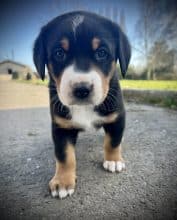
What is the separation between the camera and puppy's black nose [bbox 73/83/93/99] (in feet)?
3.01

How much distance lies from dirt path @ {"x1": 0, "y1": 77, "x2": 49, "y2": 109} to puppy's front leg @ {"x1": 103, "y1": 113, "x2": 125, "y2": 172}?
291mm

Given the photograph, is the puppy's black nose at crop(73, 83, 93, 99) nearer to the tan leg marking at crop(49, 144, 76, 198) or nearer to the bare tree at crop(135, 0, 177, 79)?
the bare tree at crop(135, 0, 177, 79)

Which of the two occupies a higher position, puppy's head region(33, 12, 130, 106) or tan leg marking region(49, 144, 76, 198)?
puppy's head region(33, 12, 130, 106)

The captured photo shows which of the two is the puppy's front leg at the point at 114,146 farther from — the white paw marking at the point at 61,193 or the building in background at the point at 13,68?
the building in background at the point at 13,68

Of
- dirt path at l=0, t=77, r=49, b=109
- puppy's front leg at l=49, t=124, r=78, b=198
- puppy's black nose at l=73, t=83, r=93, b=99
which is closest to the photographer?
puppy's black nose at l=73, t=83, r=93, b=99

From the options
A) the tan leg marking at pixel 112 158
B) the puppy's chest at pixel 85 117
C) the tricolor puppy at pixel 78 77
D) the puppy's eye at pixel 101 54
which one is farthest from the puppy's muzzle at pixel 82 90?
the tan leg marking at pixel 112 158

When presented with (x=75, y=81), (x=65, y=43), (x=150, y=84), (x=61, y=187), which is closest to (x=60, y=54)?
(x=65, y=43)

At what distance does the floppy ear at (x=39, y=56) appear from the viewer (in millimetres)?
1022

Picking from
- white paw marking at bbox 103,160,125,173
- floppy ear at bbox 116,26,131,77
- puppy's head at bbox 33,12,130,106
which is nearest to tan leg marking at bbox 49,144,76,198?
white paw marking at bbox 103,160,125,173

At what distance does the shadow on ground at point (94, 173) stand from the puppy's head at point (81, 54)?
21 cm

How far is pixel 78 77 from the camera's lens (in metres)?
0.92

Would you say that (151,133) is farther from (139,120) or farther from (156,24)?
(156,24)

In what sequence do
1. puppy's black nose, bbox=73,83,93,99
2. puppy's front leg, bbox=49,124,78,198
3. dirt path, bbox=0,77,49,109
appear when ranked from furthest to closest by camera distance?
puppy's front leg, bbox=49,124,78,198, dirt path, bbox=0,77,49,109, puppy's black nose, bbox=73,83,93,99

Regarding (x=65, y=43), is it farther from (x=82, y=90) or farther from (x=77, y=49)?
(x=82, y=90)
